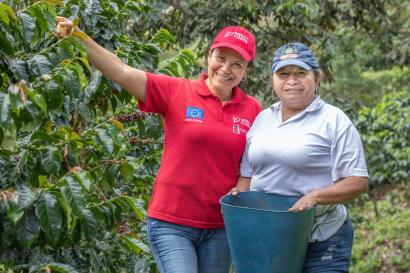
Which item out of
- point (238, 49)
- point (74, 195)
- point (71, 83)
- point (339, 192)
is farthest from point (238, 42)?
point (74, 195)

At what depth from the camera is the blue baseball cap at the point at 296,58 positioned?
11.4ft

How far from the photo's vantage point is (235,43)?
375 cm

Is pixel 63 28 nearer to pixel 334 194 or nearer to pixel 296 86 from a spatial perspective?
pixel 296 86

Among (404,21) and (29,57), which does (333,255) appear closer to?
(29,57)

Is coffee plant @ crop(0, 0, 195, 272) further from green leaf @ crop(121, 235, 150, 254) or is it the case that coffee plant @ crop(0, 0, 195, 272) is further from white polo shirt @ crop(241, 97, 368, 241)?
white polo shirt @ crop(241, 97, 368, 241)

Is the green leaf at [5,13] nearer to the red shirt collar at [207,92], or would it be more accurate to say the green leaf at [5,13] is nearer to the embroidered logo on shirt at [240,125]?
the red shirt collar at [207,92]

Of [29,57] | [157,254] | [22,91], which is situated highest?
[29,57]

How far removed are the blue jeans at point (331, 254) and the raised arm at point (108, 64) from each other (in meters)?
1.02

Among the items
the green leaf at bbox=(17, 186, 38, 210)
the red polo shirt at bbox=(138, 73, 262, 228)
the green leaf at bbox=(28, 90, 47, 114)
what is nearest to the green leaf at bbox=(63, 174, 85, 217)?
the green leaf at bbox=(17, 186, 38, 210)

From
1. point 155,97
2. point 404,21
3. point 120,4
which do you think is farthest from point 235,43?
point 404,21

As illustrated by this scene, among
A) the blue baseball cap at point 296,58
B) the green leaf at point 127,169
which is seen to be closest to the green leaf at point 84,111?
the green leaf at point 127,169

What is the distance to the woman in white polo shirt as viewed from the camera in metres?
3.32

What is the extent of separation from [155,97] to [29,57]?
66 cm

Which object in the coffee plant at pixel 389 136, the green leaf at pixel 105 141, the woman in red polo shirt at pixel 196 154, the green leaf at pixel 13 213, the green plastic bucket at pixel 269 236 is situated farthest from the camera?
the coffee plant at pixel 389 136
